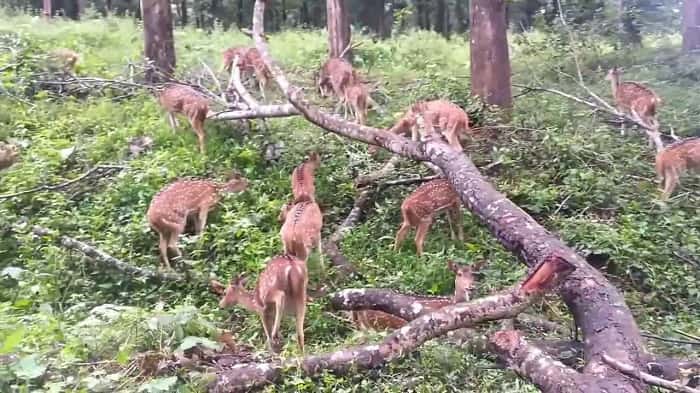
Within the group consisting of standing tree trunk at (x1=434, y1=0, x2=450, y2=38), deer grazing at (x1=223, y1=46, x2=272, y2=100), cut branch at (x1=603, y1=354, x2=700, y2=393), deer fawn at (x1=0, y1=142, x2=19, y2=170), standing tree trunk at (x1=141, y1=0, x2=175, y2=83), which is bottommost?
cut branch at (x1=603, y1=354, x2=700, y2=393)

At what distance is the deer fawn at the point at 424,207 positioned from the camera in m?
8.66

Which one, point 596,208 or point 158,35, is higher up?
point 158,35

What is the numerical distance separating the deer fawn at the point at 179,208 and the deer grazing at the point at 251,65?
4663 millimetres

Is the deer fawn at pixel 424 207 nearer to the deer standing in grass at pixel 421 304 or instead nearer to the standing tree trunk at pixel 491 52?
the deer standing in grass at pixel 421 304

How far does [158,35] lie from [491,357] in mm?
9870

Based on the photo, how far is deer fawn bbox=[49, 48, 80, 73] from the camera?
1447 centimetres

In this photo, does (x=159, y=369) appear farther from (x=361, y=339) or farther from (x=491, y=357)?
(x=491, y=357)

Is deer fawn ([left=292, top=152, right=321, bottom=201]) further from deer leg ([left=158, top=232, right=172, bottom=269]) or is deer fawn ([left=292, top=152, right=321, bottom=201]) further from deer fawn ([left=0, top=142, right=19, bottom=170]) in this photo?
deer fawn ([left=0, top=142, right=19, bottom=170])

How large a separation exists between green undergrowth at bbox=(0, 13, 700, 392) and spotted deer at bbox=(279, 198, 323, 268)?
262 mm

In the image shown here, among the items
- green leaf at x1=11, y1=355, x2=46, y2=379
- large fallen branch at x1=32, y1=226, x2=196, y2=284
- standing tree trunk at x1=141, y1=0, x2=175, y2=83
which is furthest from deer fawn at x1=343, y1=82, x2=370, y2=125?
green leaf at x1=11, y1=355, x2=46, y2=379

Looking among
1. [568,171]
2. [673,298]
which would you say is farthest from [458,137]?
[673,298]

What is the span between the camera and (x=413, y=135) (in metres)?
9.47

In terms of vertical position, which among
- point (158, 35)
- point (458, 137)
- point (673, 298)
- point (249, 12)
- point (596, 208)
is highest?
point (249, 12)

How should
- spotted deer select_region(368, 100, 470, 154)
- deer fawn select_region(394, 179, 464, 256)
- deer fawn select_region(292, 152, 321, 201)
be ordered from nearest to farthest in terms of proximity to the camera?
deer fawn select_region(394, 179, 464, 256) → deer fawn select_region(292, 152, 321, 201) → spotted deer select_region(368, 100, 470, 154)
